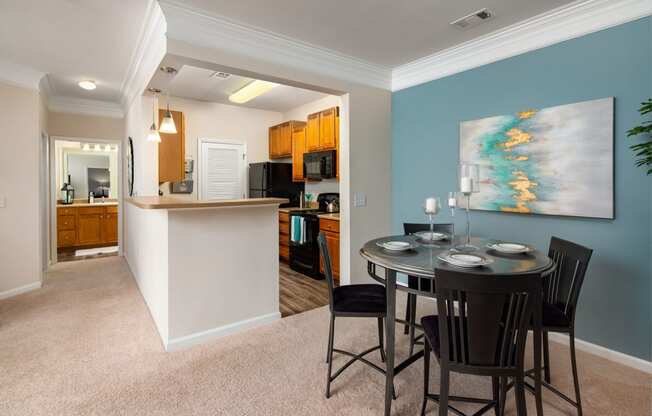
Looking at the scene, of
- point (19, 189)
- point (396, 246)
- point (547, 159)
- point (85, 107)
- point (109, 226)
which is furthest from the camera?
point (109, 226)

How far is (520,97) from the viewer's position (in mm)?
2877

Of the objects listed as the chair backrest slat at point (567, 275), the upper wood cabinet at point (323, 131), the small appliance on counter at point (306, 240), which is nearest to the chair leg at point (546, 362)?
the chair backrest slat at point (567, 275)

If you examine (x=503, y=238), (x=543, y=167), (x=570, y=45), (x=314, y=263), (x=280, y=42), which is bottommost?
(x=314, y=263)

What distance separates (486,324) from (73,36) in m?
3.91

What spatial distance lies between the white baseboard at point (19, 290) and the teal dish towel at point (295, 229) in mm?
3114

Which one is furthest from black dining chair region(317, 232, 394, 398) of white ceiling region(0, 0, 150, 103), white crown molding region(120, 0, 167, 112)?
white ceiling region(0, 0, 150, 103)

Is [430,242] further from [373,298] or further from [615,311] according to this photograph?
[615,311]

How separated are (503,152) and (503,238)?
760mm

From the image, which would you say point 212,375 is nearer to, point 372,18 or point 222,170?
point 372,18

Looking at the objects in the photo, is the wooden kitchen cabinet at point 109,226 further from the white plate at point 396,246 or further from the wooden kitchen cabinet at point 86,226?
the white plate at point 396,246

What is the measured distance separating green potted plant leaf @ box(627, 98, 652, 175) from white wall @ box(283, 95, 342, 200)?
347cm

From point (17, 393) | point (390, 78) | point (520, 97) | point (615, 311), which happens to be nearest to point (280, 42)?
point (390, 78)

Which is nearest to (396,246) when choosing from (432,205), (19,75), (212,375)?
(432,205)

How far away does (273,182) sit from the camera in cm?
546
